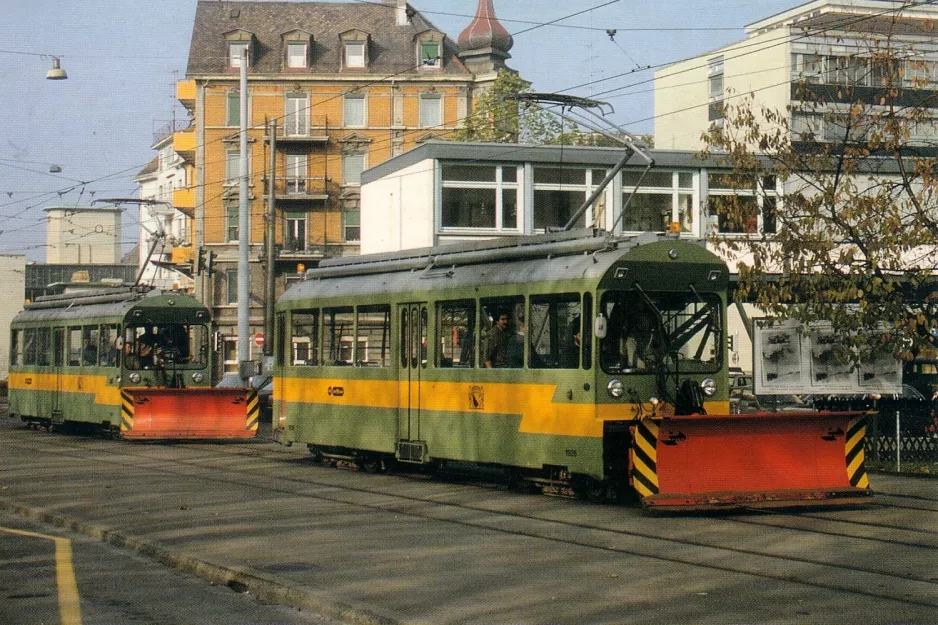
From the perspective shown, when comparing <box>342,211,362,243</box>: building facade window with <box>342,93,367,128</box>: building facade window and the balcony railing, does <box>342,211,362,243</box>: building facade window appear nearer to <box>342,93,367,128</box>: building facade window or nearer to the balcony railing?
the balcony railing

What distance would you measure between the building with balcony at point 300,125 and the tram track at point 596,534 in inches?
1921

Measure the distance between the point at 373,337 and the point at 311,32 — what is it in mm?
56829

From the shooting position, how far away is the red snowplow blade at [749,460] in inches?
599

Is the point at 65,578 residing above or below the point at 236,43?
below

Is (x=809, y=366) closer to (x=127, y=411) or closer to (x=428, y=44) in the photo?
(x=127, y=411)

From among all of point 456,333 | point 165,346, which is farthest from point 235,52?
point 456,333

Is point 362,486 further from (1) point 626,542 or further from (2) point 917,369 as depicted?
(2) point 917,369

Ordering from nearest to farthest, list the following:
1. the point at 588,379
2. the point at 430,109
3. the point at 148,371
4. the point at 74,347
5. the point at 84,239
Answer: the point at 588,379 → the point at 148,371 → the point at 74,347 → the point at 430,109 → the point at 84,239

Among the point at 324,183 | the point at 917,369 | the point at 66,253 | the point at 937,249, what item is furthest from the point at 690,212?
the point at 66,253

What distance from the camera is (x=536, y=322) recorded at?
17.1m

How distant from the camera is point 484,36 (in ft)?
250

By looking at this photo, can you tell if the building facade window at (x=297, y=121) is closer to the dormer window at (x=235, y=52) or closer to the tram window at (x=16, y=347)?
the dormer window at (x=235, y=52)

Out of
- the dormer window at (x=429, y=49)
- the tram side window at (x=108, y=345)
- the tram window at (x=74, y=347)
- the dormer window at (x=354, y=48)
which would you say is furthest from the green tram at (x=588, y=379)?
the dormer window at (x=429, y=49)

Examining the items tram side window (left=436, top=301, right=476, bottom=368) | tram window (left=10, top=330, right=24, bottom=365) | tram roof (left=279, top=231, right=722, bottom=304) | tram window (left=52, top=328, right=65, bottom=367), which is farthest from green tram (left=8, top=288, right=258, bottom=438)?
tram side window (left=436, top=301, right=476, bottom=368)
